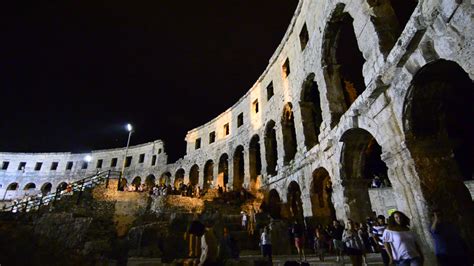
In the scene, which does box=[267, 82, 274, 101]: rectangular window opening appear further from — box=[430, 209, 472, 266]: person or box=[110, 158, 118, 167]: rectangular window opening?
box=[110, 158, 118, 167]: rectangular window opening

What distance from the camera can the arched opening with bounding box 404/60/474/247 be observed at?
215 inches

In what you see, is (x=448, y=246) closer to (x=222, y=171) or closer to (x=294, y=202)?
(x=294, y=202)

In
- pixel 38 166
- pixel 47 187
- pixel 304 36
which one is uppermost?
pixel 304 36

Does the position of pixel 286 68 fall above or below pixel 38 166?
above

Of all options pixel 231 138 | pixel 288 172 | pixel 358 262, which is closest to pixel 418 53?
pixel 358 262

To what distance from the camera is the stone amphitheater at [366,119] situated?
17.8ft

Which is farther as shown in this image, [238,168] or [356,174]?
[238,168]

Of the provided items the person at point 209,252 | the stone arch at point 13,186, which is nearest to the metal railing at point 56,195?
the person at point 209,252

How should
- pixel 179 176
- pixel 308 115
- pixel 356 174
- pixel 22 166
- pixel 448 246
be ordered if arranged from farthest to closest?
pixel 22 166 → pixel 179 176 → pixel 308 115 → pixel 356 174 → pixel 448 246

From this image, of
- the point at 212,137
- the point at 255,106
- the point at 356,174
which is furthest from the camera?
the point at 212,137

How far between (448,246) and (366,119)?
189 inches

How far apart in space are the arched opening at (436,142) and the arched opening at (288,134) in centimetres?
927

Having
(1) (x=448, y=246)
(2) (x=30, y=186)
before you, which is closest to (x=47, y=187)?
(2) (x=30, y=186)

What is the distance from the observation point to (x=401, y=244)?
365 cm
